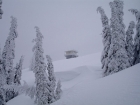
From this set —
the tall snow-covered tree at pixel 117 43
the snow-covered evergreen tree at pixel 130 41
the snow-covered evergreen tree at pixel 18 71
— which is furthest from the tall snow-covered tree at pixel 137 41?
the snow-covered evergreen tree at pixel 18 71

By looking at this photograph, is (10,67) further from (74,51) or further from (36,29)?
(74,51)

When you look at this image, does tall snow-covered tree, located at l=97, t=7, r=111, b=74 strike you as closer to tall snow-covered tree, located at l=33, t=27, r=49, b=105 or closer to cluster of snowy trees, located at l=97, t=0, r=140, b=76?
cluster of snowy trees, located at l=97, t=0, r=140, b=76

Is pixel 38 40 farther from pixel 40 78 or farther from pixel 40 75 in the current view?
pixel 40 78

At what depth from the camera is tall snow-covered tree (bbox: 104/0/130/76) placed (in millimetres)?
16812

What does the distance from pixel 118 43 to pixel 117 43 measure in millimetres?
149

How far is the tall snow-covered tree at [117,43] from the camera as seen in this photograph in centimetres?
1681

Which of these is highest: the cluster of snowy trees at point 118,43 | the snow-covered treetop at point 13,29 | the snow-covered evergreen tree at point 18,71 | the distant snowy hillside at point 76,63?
the snow-covered treetop at point 13,29

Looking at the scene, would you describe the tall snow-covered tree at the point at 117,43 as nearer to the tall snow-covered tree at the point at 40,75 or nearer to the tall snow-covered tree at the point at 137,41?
the tall snow-covered tree at the point at 137,41

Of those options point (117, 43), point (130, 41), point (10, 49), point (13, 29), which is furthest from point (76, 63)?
point (13, 29)

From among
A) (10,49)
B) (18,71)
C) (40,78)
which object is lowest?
(18,71)

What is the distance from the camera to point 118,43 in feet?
56.0

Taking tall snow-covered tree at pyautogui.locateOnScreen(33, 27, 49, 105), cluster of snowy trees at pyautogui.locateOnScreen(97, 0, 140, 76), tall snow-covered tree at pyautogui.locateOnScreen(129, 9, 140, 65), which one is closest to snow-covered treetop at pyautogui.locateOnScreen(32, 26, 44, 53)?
tall snow-covered tree at pyautogui.locateOnScreen(33, 27, 49, 105)

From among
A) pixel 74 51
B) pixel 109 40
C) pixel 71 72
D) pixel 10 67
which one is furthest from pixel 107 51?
pixel 74 51

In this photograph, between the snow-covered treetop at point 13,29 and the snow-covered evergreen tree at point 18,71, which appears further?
the snow-covered evergreen tree at point 18,71
